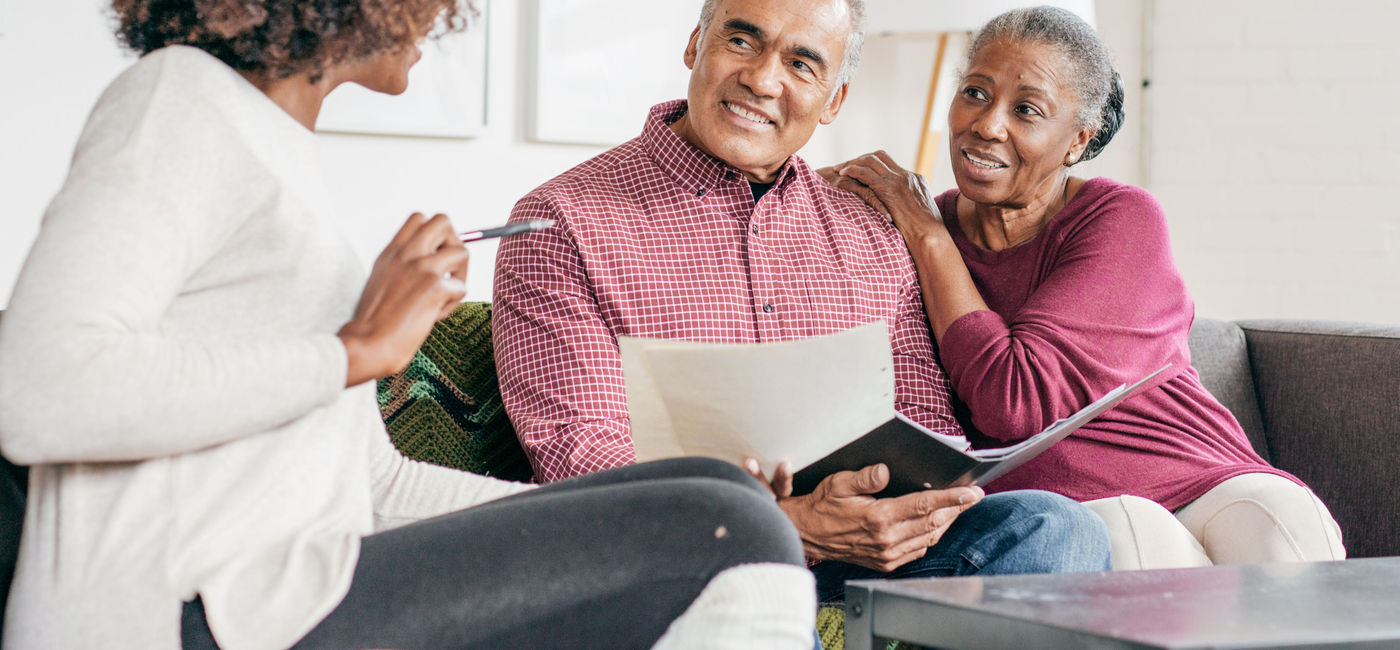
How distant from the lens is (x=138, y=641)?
2.66 feet

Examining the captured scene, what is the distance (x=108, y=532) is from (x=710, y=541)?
1.34 feet

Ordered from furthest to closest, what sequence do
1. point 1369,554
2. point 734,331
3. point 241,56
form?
point 1369,554 → point 734,331 → point 241,56

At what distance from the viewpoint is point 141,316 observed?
759mm

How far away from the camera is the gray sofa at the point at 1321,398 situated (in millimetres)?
1943

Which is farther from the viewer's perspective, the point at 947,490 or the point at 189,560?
the point at 947,490

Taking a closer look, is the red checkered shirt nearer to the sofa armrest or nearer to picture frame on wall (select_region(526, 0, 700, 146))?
the sofa armrest

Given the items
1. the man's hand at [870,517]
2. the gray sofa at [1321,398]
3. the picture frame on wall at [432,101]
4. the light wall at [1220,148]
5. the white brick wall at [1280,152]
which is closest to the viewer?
the man's hand at [870,517]

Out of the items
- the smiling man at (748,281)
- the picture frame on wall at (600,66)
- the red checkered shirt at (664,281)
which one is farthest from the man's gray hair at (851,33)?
the picture frame on wall at (600,66)

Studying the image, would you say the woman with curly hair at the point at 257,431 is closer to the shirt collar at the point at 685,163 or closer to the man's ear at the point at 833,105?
the shirt collar at the point at 685,163

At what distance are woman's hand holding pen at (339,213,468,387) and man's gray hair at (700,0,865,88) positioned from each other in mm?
892

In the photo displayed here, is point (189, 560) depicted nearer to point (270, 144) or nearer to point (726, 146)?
point (270, 144)

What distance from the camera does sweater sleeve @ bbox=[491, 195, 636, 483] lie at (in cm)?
140

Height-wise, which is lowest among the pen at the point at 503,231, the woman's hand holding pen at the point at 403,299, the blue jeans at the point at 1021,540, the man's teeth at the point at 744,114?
the blue jeans at the point at 1021,540

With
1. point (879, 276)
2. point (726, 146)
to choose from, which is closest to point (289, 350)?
point (726, 146)
